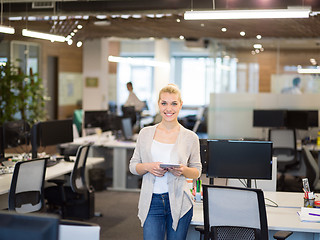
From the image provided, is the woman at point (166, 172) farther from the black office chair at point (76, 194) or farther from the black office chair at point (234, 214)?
the black office chair at point (76, 194)

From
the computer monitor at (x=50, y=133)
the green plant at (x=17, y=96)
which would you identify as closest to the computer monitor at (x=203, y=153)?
the computer monitor at (x=50, y=133)

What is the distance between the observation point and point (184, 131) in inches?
143

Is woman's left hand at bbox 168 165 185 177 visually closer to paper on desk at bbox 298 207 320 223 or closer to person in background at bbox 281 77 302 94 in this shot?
paper on desk at bbox 298 207 320 223

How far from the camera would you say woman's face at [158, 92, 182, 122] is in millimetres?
3561

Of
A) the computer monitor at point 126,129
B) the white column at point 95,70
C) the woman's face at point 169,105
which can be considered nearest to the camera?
the woman's face at point 169,105

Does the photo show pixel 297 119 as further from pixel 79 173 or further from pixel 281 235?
pixel 281 235

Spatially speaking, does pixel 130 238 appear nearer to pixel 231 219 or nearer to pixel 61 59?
pixel 231 219

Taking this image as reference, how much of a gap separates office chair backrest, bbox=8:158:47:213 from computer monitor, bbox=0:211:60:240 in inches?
120

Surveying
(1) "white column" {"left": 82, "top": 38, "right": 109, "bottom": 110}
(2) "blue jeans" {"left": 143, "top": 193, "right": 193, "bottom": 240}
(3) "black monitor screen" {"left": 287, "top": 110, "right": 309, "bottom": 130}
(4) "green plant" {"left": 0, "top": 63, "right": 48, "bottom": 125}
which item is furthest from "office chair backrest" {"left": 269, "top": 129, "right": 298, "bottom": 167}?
(1) "white column" {"left": 82, "top": 38, "right": 109, "bottom": 110}

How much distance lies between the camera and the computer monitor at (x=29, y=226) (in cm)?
195

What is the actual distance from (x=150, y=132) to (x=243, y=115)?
7.59 meters

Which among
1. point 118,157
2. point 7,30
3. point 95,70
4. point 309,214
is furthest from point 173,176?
point 95,70

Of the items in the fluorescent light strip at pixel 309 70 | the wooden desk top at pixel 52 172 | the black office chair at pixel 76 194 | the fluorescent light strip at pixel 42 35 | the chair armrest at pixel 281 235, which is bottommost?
the black office chair at pixel 76 194

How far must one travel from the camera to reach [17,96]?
10945 millimetres
